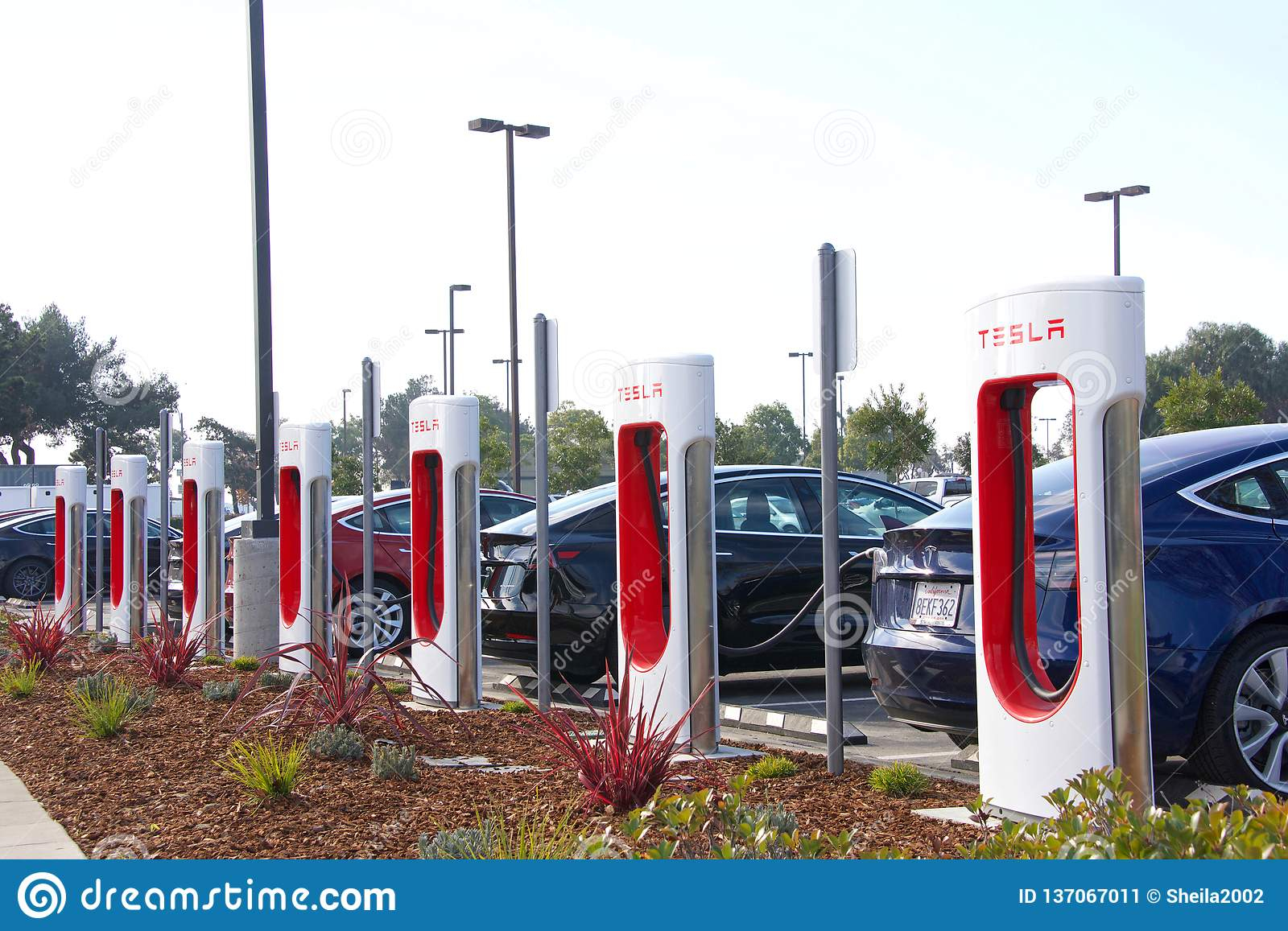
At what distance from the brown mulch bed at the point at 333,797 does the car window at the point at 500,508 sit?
234 inches

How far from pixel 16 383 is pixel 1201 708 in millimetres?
61824

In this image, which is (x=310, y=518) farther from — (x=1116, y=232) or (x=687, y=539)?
(x=1116, y=232)

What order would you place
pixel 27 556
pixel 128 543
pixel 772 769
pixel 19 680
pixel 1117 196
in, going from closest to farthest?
pixel 772 769 < pixel 19 680 < pixel 128 543 < pixel 27 556 < pixel 1117 196

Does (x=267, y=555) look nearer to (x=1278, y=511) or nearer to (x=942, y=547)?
(x=942, y=547)

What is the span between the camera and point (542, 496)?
8.13 meters

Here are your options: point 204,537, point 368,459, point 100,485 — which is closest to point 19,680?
point 368,459

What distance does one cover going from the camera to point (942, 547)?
5.95 metres

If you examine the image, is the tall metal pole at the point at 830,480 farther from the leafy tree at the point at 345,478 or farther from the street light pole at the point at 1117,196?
the leafy tree at the point at 345,478

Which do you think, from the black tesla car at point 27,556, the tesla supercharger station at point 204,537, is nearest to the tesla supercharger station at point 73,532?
the tesla supercharger station at point 204,537

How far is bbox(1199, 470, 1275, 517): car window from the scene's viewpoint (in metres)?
5.68

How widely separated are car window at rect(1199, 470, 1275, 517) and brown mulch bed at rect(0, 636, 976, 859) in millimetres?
1620

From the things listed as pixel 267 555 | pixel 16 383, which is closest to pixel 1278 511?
pixel 267 555

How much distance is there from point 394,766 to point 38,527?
1819 cm

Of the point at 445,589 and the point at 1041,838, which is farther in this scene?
the point at 445,589
